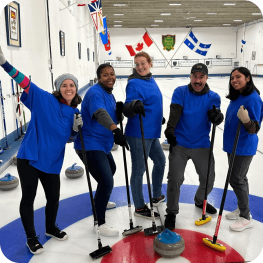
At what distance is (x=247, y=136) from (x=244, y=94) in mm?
394

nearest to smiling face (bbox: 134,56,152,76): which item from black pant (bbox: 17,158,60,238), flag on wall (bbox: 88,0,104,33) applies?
black pant (bbox: 17,158,60,238)

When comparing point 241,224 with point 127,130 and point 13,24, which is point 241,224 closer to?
point 127,130

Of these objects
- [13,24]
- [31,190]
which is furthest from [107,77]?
[13,24]

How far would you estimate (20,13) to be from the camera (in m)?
6.05

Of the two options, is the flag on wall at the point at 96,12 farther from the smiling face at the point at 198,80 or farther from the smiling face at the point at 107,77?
the smiling face at the point at 198,80

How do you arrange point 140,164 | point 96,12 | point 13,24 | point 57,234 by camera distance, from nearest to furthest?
point 57,234, point 140,164, point 13,24, point 96,12

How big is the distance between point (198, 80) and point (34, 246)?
2.11 meters

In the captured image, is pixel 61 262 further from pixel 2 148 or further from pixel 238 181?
Result: pixel 2 148

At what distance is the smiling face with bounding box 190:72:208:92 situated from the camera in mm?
2580

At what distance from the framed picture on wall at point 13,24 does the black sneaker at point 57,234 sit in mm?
4145

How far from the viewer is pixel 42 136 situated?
7.43ft

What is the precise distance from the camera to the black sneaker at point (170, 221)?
271 centimetres

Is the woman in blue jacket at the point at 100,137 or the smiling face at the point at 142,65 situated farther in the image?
the smiling face at the point at 142,65

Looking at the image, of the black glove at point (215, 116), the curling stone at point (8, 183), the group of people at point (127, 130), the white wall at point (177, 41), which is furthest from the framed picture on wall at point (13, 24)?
the white wall at point (177, 41)
